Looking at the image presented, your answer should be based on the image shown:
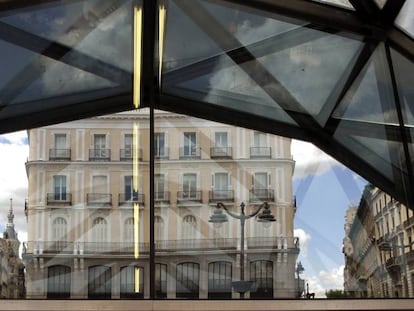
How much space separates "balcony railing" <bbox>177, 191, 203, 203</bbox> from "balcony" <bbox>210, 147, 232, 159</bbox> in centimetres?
46

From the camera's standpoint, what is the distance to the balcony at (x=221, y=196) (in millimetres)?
7117

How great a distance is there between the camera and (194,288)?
267 inches

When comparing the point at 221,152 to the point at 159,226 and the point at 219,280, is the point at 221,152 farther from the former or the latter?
the point at 219,280

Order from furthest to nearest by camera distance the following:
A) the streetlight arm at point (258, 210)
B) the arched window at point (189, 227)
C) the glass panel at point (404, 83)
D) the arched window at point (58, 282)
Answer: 1. the glass panel at point (404, 83)
2. the streetlight arm at point (258, 210)
3. the arched window at point (189, 227)
4. the arched window at point (58, 282)

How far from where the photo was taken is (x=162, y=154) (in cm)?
722

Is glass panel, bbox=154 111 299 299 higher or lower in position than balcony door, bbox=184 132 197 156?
lower

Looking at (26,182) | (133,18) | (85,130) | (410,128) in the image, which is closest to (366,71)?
(410,128)

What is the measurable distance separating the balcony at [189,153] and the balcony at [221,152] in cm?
15

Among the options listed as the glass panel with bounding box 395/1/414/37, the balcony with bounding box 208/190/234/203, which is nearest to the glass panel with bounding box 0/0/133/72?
the balcony with bounding box 208/190/234/203

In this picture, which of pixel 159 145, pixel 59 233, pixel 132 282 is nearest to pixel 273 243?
pixel 132 282

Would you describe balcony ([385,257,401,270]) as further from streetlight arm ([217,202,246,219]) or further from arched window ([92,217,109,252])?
arched window ([92,217,109,252])

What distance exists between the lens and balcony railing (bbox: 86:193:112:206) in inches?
277

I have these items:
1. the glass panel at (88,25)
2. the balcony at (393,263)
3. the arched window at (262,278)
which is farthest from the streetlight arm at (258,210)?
the glass panel at (88,25)

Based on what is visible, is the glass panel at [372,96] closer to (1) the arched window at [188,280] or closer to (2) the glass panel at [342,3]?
(2) the glass panel at [342,3]
